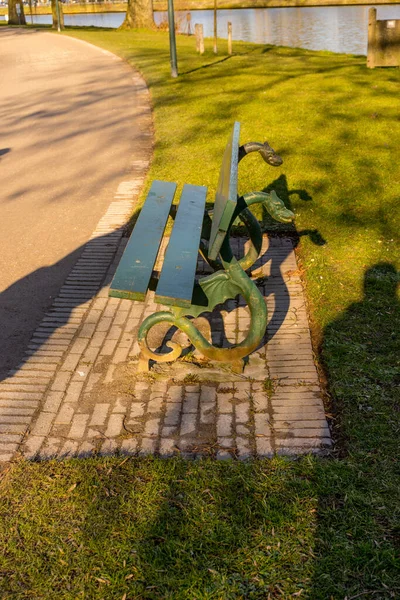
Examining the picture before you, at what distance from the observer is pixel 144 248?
4.43m

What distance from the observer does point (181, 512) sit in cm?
322

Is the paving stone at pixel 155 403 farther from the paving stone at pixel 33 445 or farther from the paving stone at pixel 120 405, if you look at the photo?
the paving stone at pixel 33 445

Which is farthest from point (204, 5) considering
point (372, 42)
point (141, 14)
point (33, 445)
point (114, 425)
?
point (33, 445)

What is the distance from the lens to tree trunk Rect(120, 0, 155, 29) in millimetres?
27953

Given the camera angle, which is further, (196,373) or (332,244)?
(332,244)

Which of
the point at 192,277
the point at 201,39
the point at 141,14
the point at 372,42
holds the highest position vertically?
the point at 141,14

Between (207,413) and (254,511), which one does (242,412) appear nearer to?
(207,413)

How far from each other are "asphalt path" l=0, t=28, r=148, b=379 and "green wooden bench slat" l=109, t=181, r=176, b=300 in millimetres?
1078

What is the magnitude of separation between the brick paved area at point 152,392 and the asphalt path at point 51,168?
293 millimetres

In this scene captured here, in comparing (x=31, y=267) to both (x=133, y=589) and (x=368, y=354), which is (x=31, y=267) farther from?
(x=133, y=589)

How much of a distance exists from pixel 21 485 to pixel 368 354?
2295 mm

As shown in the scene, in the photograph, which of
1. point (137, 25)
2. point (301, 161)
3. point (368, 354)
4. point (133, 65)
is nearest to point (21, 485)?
point (368, 354)

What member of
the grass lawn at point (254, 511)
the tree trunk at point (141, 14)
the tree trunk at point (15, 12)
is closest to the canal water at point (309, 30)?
the tree trunk at point (141, 14)

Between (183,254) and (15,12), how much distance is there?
128ft
